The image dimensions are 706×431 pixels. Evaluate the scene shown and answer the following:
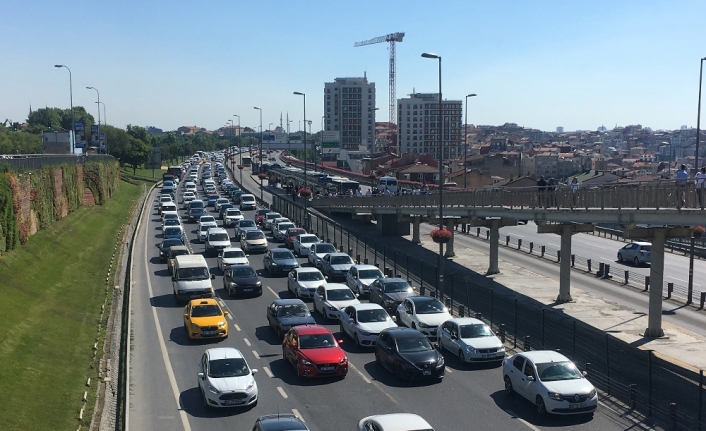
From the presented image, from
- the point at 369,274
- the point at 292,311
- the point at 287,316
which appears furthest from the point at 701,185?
the point at 369,274

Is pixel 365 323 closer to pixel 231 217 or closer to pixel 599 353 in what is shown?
pixel 599 353

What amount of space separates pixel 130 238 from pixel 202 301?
2798 cm

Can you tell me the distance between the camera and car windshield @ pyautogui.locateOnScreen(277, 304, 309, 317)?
24906mm

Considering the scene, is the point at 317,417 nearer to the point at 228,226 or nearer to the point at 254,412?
the point at 254,412

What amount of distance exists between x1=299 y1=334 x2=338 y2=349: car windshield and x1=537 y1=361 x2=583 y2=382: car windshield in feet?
19.8

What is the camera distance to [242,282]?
31.7 meters

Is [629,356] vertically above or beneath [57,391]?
above

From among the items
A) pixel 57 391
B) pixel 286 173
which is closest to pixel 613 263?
pixel 57 391

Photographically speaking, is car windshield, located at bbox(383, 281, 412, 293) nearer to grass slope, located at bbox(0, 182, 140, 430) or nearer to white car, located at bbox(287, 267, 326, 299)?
white car, located at bbox(287, 267, 326, 299)

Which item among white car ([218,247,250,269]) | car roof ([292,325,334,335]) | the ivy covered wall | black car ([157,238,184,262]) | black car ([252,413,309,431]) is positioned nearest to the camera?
black car ([252,413,309,431])

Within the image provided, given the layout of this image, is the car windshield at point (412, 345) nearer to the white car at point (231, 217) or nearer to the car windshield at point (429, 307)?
the car windshield at point (429, 307)

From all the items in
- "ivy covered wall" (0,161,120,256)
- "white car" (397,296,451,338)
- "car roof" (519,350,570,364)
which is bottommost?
"white car" (397,296,451,338)

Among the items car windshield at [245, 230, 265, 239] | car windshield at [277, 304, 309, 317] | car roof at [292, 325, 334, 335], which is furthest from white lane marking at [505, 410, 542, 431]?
car windshield at [245, 230, 265, 239]

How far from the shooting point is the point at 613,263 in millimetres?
44812
